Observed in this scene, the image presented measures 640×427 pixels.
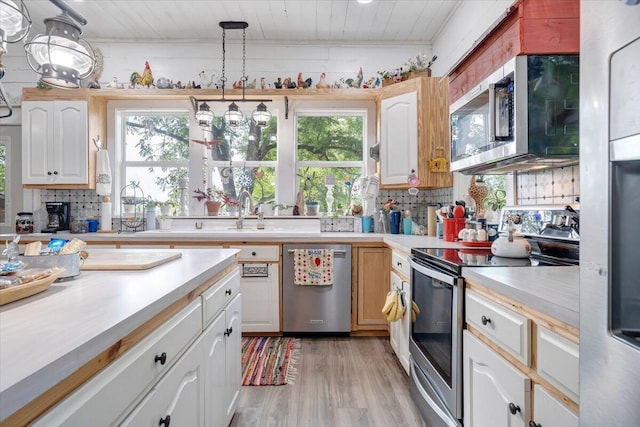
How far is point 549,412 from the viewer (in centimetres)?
88

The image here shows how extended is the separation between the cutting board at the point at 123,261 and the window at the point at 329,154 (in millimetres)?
2230

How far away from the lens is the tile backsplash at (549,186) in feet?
5.09

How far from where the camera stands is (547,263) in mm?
1450

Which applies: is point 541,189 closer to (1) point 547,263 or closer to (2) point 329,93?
(1) point 547,263

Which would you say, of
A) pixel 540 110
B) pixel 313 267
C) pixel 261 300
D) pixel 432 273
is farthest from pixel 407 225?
pixel 540 110

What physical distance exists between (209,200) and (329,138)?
1.44 meters


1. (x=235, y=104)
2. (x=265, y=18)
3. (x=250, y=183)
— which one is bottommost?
(x=250, y=183)

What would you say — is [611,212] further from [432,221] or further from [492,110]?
[432,221]

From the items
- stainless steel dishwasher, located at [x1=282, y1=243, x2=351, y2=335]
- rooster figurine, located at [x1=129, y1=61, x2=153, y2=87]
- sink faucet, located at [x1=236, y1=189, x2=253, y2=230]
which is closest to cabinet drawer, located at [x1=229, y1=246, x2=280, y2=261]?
stainless steel dishwasher, located at [x1=282, y1=243, x2=351, y2=335]

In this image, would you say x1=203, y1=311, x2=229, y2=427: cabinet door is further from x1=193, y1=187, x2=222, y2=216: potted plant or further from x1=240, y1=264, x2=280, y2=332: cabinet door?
x1=193, y1=187, x2=222, y2=216: potted plant

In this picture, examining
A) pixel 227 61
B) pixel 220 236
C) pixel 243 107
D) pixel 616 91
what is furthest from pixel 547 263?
pixel 227 61

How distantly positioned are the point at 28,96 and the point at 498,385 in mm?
4409

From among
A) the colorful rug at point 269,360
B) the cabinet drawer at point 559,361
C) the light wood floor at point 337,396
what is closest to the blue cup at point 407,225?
the light wood floor at point 337,396

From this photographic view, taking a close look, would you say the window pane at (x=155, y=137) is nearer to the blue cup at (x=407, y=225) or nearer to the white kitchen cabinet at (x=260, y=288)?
the white kitchen cabinet at (x=260, y=288)
